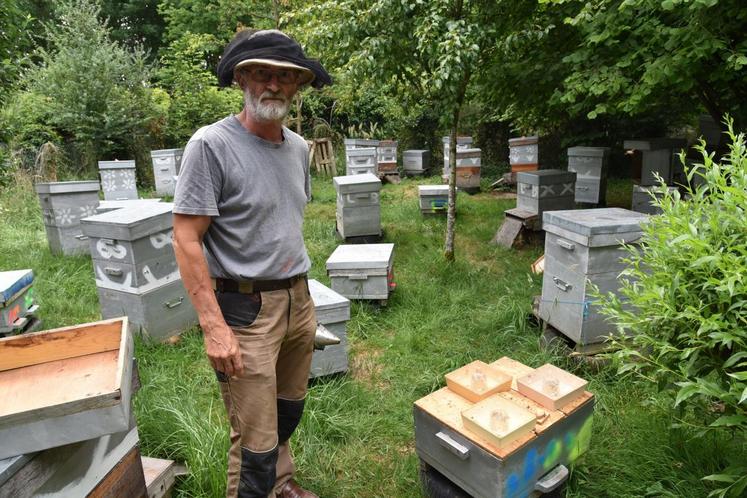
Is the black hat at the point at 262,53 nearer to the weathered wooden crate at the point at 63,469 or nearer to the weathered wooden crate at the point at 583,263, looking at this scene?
the weathered wooden crate at the point at 63,469

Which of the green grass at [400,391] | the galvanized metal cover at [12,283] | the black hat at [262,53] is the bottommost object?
the green grass at [400,391]

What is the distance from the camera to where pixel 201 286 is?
171 centimetres

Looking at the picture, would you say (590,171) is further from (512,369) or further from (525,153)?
(512,369)

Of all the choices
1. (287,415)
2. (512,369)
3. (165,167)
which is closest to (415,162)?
(165,167)

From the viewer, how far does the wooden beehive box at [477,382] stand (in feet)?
6.95

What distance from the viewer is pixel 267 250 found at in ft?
6.08

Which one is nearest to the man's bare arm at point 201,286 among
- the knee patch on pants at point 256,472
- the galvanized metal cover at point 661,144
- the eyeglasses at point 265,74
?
the knee patch on pants at point 256,472

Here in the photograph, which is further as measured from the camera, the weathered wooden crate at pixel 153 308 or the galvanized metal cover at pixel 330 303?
the weathered wooden crate at pixel 153 308

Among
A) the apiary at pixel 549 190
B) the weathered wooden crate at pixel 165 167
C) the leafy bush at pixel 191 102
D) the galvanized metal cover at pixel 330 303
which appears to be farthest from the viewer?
the leafy bush at pixel 191 102

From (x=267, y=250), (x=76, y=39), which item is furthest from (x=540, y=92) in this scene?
(x=76, y=39)

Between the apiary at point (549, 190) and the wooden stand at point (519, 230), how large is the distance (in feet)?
0.40

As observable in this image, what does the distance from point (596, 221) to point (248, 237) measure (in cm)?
215

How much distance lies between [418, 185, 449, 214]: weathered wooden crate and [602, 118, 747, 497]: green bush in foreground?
18.0ft

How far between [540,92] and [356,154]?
4.34m
